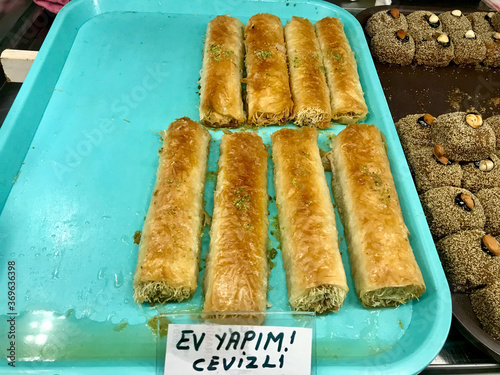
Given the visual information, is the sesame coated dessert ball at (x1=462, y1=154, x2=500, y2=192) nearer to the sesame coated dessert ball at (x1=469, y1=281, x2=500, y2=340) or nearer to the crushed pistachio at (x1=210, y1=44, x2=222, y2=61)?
the sesame coated dessert ball at (x1=469, y1=281, x2=500, y2=340)

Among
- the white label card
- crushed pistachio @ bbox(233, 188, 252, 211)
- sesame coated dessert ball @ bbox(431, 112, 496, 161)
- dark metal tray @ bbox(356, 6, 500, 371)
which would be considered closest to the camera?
the white label card

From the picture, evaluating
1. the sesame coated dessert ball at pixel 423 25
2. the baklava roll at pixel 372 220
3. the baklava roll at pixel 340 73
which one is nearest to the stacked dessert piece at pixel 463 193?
the baklava roll at pixel 372 220

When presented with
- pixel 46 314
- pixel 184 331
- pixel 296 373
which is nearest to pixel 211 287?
pixel 184 331

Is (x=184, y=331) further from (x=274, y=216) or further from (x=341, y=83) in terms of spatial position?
(x=341, y=83)

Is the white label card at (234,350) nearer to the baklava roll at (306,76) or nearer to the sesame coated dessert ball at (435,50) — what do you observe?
the baklava roll at (306,76)

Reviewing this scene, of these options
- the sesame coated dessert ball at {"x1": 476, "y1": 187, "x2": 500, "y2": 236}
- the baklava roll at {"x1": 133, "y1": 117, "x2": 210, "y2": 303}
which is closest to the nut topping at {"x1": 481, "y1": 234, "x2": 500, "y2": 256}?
the sesame coated dessert ball at {"x1": 476, "y1": 187, "x2": 500, "y2": 236}
